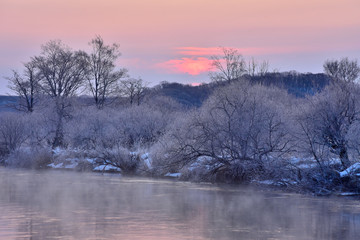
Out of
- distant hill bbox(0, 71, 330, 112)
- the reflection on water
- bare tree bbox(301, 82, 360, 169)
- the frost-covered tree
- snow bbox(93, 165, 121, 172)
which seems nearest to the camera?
the reflection on water

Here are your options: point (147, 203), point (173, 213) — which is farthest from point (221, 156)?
point (173, 213)

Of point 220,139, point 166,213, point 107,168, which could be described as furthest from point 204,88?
point 166,213

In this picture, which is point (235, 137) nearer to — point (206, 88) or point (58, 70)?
point (58, 70)

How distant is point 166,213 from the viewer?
18.4m

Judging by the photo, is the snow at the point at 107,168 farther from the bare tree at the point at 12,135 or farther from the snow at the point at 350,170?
the snow at the point at 350,170

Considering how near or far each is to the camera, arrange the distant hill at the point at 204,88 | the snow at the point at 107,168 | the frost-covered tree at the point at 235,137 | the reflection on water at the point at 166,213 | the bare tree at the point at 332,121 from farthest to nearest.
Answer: the distant hill at the point at 204,88 → the snow at the point at 107,168 → the frost-covered tree at the point at 235,137 → the bare tree at the point at 332,121 → the reflection on water at the point at 166,213

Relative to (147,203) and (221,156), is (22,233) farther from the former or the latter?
(221,156)

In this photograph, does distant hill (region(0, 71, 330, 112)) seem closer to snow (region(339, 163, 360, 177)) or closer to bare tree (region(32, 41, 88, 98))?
bare tree (region(32, 41, 88, 98))

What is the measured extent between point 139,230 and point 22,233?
10.2ft

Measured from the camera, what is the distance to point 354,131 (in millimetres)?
24469

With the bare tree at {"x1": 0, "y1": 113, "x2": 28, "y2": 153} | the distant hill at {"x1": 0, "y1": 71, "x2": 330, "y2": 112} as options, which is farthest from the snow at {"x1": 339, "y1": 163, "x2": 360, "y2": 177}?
the distant hill at {"x1": 0, "y1": 71, "x2": 330, "y2": 112}

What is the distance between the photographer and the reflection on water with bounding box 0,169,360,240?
14953 mm

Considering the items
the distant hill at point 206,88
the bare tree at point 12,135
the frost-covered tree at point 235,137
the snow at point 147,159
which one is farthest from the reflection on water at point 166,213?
the distant hill at point 206,88

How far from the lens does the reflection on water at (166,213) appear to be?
1495cm
